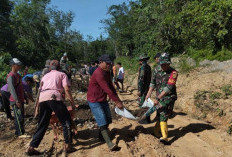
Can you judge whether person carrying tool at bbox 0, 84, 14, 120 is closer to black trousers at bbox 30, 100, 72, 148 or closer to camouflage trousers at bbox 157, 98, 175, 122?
black trousers at bbox 30, 100, 72, 148

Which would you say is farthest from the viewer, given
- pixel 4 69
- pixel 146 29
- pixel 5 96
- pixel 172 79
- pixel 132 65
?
pixel 132 65

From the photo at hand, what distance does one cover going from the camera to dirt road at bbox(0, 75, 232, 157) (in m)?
3.62

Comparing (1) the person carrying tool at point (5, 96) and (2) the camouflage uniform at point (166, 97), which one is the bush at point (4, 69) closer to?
(1) the person carrying tool at point (5, 96)

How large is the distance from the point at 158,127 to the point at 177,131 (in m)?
0.71

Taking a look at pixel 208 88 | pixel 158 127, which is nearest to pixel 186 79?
pixel 208 88

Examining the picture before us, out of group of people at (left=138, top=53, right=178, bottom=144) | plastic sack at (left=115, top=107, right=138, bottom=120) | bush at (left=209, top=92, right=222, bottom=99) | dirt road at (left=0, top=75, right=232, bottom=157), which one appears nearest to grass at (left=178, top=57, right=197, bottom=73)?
bush at (left=209, top=92, right=222, bottom=99)

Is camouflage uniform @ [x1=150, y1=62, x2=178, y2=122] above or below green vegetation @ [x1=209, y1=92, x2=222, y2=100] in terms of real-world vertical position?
above

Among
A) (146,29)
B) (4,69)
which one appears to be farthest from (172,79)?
(146,29)

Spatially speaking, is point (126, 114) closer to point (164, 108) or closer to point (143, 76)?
point (164, 108)

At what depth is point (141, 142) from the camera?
4023 mm

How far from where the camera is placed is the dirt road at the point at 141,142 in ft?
11.9

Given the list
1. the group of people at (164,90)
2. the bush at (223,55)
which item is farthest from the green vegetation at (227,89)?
the group of people at (164,90)

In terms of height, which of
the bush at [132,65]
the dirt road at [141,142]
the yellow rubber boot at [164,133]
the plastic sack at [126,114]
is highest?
the bush at [132,65]

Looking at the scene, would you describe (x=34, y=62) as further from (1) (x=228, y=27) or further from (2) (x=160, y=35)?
(1) (x=228, y=27)
